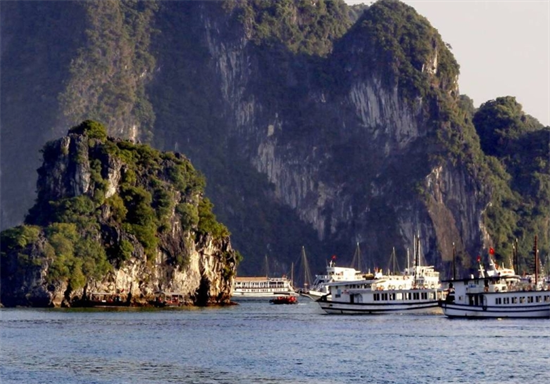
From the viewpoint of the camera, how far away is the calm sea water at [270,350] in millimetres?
80812

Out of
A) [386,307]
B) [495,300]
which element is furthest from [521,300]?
[386,307]

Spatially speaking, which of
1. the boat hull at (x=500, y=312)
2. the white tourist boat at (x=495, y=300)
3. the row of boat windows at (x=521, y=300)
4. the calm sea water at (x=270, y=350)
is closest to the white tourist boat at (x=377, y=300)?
the white tourist boat at (x=495, y=300)

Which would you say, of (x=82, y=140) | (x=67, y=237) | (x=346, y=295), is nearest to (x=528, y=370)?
(x=346, y=295)

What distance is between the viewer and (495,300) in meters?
129

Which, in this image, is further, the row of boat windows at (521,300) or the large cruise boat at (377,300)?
the large cruise boat at (377,300)

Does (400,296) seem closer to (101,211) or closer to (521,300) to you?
(521,300)

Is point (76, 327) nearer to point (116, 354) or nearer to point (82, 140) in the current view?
point (116, 354)

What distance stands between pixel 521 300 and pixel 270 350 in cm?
3778

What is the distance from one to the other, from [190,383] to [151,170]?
108130 millimetres

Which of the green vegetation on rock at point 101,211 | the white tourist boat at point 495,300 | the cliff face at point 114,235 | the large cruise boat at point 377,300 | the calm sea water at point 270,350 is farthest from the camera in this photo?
the green vegetation on rock at point 101,211

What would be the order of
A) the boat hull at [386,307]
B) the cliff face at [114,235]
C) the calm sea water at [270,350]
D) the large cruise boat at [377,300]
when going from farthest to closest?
the cliff face at [114,235] → the large cruise boat at [377,300] → the boat hull at [386,307] → the calm sea water at [270,350]

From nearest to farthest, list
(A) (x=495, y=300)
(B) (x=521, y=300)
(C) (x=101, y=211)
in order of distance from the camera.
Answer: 1. (B) (x=521, y=300)
2. (A) (x=495, y=300)
3. (C) (x=101, y=211)

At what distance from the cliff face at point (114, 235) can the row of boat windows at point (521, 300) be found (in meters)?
51.7

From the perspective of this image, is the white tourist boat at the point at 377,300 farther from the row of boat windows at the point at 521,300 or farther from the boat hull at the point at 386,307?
the row of boat windows at the point at 521,300
